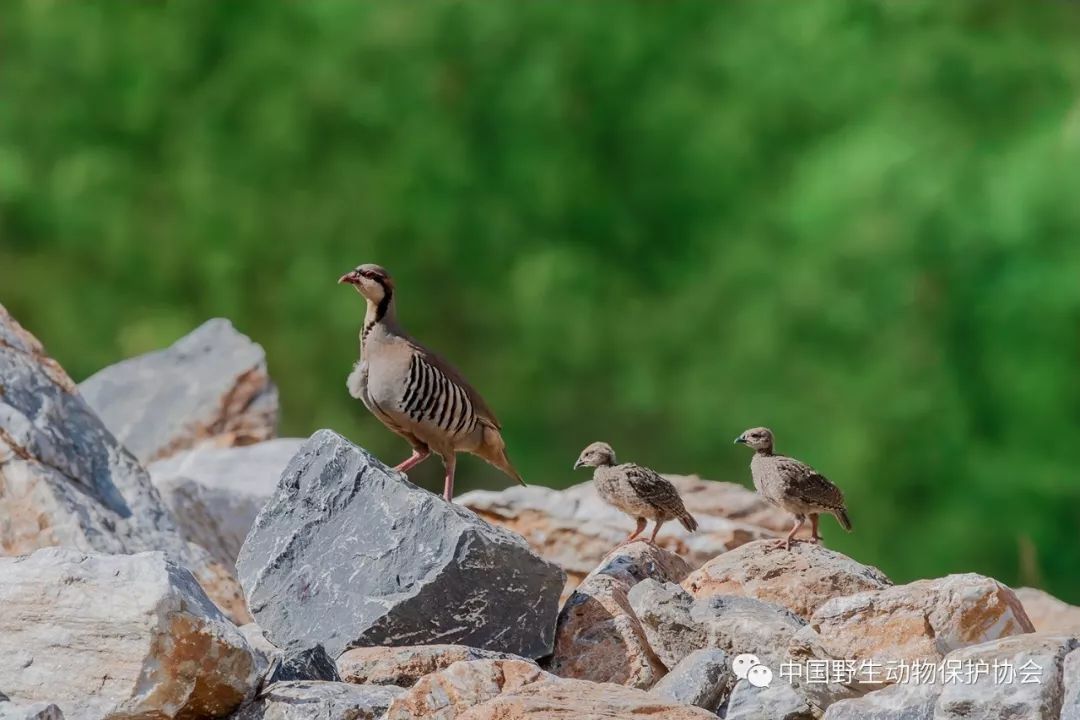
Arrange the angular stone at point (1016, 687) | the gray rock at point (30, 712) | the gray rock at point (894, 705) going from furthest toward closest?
the gray rock at point (894, 705) → the angular stone at point (1016, 687) → the gray rock at point (30, 712)

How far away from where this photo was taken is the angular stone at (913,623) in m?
4.95

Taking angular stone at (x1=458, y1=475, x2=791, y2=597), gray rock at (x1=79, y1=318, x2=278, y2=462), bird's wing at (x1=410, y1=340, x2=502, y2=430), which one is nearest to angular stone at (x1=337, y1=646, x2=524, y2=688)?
bird's wing at (x1=410, y1=340, x2=502, y2=430)

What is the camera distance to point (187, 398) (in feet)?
31.2

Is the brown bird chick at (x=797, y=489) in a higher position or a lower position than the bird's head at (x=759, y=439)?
lower

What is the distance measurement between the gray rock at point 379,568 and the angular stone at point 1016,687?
4.49 feet

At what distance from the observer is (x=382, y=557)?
5.36 meters

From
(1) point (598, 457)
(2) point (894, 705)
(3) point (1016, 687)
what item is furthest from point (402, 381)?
(3) point (1016, 687)

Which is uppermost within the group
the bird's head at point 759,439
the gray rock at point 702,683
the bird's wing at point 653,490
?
the bird's head at point 759,439

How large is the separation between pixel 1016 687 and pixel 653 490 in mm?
2436

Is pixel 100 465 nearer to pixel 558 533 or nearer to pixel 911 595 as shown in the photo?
pixel 558 533

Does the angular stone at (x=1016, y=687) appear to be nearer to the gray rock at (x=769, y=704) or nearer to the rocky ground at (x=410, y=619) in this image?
the rocky ground at (x=410, y=619)

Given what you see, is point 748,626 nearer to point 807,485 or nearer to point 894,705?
point 894,705

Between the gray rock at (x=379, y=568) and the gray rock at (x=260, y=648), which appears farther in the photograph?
the gray rock at (x=379, y=568)

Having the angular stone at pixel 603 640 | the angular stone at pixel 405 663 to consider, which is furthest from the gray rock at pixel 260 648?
the angular stone at pixel 603 640
